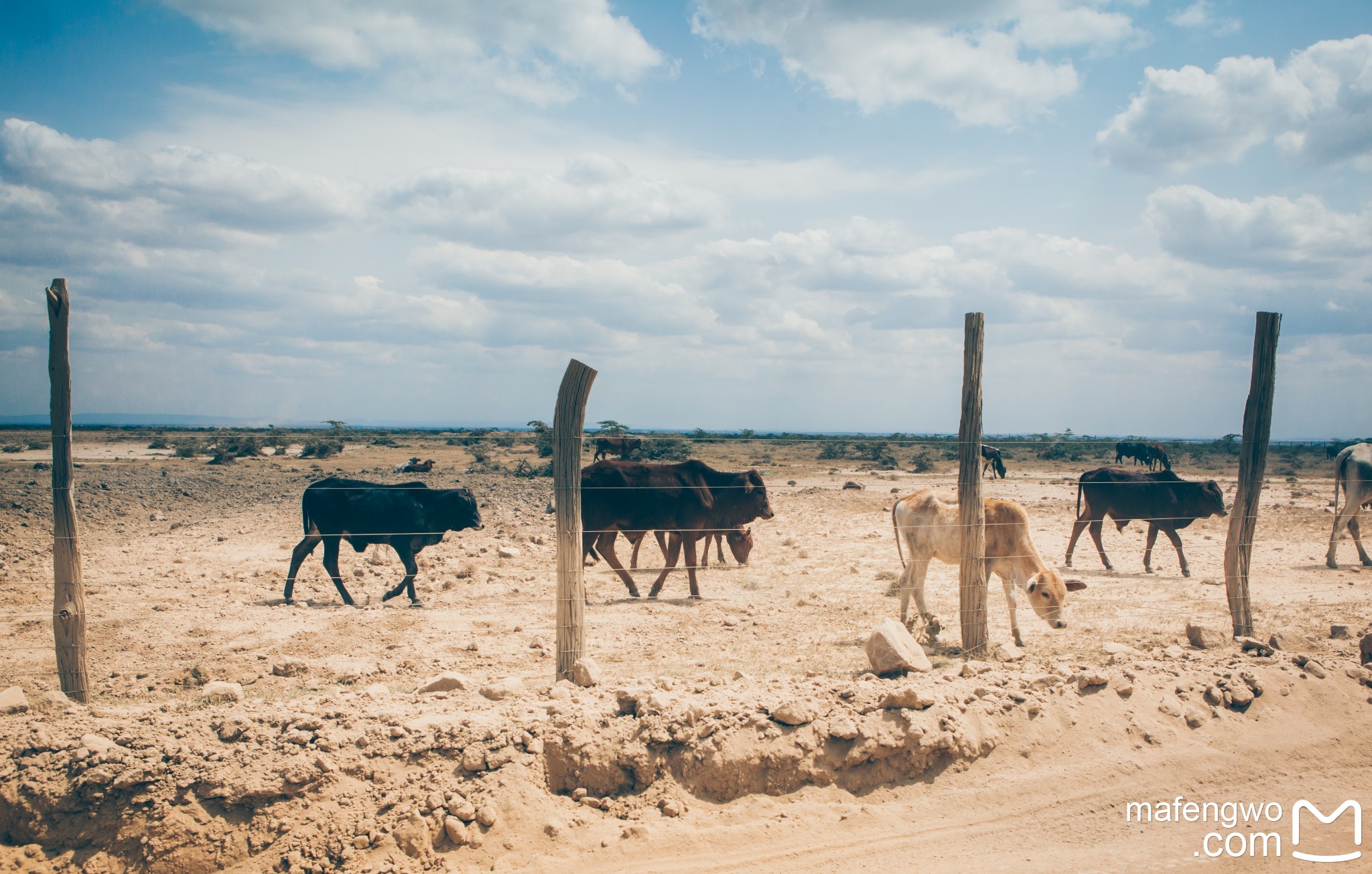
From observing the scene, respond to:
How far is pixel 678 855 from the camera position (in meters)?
4.36

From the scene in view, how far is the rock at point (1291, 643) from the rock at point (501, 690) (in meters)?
6.57

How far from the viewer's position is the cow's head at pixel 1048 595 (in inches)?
305

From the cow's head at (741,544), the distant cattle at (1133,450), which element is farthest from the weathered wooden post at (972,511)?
the distant cattle at (1133,450)

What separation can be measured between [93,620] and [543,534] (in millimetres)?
7159

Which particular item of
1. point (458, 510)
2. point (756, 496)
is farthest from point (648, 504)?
point (458, 510)

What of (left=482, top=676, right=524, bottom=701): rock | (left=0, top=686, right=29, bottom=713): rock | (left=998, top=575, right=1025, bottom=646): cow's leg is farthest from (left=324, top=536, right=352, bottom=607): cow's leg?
(left=998, top=575, right=1025, bottom=646): cow's leg

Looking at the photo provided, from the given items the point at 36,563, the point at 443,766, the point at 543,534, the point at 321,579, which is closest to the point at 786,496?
the point at 543,534

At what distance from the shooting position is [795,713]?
5.03m

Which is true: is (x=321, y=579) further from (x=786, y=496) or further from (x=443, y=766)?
(x=786, y=496)

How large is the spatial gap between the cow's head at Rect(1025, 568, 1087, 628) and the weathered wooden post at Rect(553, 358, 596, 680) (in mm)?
4729

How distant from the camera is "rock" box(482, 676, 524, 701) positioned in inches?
213

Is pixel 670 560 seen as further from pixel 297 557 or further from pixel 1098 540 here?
pixel 1098 540

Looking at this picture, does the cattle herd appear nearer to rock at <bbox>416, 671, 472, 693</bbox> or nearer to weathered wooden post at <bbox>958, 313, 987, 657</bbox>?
weathered wooden post at <bbox>958, 313, 987, 657</bbox>

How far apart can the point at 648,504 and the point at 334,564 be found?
421cm
